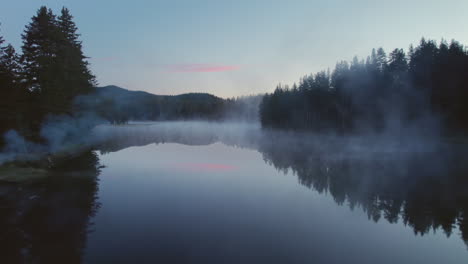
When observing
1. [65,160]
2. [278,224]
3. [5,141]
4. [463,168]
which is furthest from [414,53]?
[5,141]

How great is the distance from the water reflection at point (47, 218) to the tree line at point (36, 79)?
12417 millimetres

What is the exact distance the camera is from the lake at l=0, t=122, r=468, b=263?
1134 cm

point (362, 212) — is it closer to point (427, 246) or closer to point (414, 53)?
point (427, 246)

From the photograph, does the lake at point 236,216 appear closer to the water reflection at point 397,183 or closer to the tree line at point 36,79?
the water reflection at point 397,183

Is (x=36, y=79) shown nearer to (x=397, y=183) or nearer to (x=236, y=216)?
(x=236, y=216)

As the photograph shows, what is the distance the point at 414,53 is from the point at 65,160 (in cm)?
7046

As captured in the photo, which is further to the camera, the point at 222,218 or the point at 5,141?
the point at 5,141

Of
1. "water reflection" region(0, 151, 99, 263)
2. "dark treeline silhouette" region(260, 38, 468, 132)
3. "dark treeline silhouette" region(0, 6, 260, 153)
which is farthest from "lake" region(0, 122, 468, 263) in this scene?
"dark treeline silhouette" region(260, 38, 468, 132)

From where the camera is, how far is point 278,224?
14.7m

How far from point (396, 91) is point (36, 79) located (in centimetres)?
6586

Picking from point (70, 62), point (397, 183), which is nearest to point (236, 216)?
point (397, 183)

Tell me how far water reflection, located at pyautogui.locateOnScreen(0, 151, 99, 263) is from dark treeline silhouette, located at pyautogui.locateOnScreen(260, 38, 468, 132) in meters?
60.3

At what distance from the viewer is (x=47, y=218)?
551 inches

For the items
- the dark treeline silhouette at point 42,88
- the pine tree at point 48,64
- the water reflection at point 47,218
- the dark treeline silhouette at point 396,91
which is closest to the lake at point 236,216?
the water reflection at point 47,218
